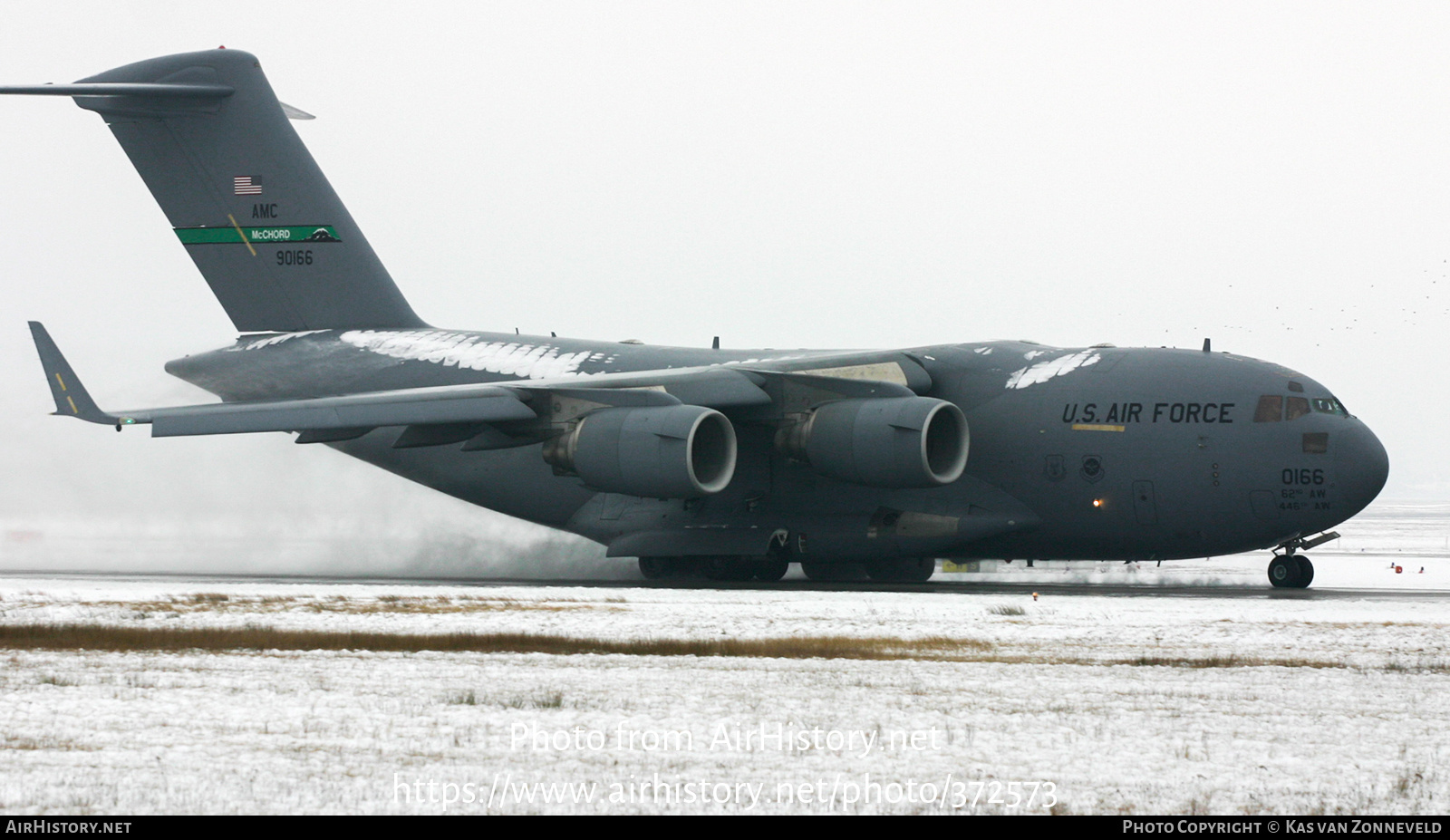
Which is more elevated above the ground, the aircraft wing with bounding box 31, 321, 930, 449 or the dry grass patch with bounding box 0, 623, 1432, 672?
the aircraft wing with bounding box 31, 321, 930, 449

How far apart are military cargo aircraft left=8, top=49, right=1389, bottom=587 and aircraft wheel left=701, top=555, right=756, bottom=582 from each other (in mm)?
26

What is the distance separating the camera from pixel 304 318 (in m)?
23.3

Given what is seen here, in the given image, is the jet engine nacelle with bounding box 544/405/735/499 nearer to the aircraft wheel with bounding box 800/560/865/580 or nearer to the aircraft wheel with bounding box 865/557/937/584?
the aircraft wheel with bounding box 800/560/865/580

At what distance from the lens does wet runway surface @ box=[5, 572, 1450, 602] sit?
54.9ft

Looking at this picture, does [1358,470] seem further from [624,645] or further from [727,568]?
[624,645]

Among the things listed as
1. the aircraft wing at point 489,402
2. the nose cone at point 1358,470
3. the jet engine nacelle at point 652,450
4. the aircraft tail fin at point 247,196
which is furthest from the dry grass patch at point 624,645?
the aircraft tail fin at point 247,196

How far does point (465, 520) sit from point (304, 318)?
3959 mm

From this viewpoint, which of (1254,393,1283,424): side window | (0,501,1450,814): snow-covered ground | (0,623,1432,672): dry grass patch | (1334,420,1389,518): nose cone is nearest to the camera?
(0,501,1450,814): snow-covered ground

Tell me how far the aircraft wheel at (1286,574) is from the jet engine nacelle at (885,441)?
12.7 ft

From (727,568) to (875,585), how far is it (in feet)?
6.62

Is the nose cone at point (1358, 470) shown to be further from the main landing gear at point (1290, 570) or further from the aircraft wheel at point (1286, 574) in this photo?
the aircraft wheel at point (1286, 574)

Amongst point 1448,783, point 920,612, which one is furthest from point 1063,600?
point 1448,783

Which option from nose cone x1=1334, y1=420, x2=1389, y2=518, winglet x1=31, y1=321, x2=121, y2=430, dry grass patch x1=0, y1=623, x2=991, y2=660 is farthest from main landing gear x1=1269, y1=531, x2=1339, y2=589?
winglet x1=31, y1=321, x2=121, y2=430

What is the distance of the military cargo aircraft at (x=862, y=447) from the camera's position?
57.7 feet
